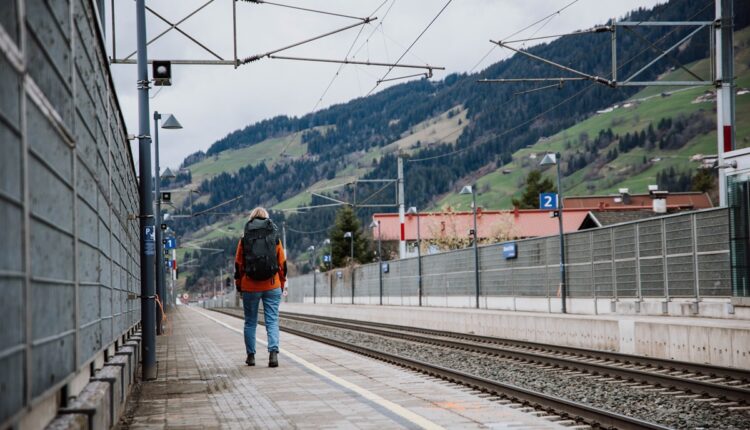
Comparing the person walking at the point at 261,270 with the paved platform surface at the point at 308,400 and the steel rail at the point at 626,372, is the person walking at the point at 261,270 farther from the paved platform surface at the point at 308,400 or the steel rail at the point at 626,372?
the steel rail at the point at 626,372

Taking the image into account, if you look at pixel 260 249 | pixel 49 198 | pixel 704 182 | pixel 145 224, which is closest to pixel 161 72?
pixel 145 224

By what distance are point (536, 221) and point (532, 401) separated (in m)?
99.0

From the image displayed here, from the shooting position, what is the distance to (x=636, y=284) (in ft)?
80.9

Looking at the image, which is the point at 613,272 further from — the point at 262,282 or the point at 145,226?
the point at 145,226

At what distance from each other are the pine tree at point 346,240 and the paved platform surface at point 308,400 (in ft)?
311

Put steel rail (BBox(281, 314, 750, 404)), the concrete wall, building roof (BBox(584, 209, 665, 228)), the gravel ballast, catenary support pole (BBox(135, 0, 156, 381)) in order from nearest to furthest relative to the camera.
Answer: the gravel ballast < steel rail (BBox(281, 314, 750, 404)) < catenary support pole (BBox(135, 0, 156, 381)) < the concrete wall < building roof (BBox(584, 209, 665, 228))

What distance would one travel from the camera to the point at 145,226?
40.9 feet

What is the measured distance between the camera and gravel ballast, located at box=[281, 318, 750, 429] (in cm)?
957

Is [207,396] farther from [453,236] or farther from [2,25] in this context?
[453,236]

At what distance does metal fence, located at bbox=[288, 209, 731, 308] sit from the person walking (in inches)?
444

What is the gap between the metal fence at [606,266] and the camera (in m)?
21.3

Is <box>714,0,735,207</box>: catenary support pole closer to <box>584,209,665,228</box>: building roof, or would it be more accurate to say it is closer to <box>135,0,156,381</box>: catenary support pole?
<box>135,0,156,381</box>: catenary support pole

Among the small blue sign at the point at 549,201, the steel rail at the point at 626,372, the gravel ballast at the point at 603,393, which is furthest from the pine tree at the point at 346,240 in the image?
the gravel ballast at the point at 603,393

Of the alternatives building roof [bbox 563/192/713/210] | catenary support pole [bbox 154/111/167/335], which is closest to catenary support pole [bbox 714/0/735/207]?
catenary support pole [bbox 154/111/167/335]
